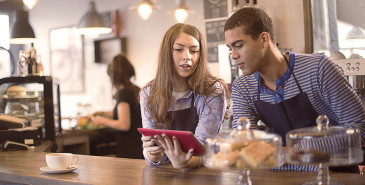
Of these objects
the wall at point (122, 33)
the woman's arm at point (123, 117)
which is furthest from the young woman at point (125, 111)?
the wall at point (122, 33)

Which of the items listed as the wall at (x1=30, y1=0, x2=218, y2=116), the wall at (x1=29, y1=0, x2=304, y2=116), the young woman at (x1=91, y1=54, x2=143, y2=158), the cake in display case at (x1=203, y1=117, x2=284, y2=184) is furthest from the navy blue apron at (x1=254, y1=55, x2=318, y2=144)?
the wall at (x1=30, y1=0, x2=218, y2=116)

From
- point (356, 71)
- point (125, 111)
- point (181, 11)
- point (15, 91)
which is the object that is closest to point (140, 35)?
point (181, 11)

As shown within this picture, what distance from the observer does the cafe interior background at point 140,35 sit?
141 inches

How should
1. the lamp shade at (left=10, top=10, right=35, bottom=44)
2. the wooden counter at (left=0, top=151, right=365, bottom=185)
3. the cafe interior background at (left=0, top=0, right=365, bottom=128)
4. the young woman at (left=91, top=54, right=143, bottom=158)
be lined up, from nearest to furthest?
the wooden counter at (left=0, top=151, right=365, bottom=185), the cafe interior background at (left=0, top=0, right=365, bottom=128), the young woman at (left=91, top=54, right=143, bottom=158), the lamp shade at (left=10, top=10, right=35, bottom=44)

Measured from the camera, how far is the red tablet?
2.04m

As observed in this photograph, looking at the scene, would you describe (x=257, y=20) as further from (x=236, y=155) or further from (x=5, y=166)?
(x=5, y=166)

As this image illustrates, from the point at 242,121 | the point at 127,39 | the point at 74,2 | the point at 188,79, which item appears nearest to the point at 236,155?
the point at 242,121

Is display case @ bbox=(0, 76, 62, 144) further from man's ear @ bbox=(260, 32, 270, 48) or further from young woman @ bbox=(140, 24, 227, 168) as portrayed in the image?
man's ear @ bbox=(260, 32, 270, 48)

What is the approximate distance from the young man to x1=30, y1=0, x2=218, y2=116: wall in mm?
4383

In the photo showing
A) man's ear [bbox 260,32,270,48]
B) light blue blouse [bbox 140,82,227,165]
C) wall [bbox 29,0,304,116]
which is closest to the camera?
man's ear [bbox 260,32,270,48]

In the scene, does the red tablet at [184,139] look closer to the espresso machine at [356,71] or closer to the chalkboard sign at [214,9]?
the espresso machine at [356,71]

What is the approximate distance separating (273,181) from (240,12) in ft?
2.51

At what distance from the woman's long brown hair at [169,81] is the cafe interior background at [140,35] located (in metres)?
1.35

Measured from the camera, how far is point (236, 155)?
1.65 meters
